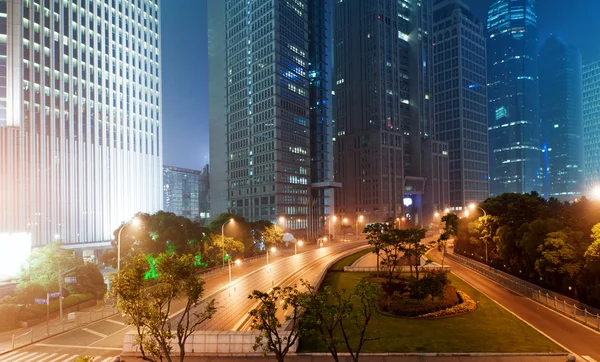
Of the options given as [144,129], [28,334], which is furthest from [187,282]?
[144,129]

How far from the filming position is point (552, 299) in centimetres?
3962

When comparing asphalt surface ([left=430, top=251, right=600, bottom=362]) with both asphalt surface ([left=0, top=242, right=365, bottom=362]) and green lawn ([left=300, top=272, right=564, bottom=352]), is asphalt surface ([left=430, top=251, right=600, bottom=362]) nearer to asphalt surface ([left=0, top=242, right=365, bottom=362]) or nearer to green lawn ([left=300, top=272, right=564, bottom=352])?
green lawn ([left=300, top=272, right=564, bottom=352])

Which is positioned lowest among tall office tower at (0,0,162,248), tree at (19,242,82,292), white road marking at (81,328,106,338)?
white road marking at (81,328,106,338)

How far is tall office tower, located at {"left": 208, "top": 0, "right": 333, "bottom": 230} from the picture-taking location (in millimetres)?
127312

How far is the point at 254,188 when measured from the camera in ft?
434

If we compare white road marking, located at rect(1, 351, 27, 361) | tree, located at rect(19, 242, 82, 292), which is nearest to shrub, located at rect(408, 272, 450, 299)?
white road marking, located at rect(1, 351, 27, 361)

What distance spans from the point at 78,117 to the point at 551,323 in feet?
319

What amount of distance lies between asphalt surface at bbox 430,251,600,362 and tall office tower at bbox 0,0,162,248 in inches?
3256

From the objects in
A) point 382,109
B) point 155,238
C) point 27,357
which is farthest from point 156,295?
point 382,109

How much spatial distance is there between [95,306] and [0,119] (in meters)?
53.4

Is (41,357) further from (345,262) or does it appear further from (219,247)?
(345,262)

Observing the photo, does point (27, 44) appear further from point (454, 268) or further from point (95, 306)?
point (454, 268)

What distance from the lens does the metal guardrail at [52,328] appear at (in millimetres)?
32209

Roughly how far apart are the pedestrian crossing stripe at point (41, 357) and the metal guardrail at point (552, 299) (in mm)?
38622
